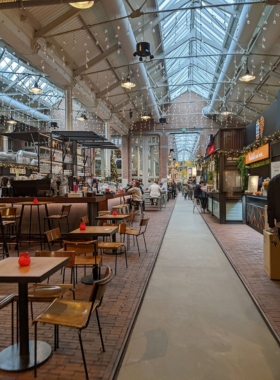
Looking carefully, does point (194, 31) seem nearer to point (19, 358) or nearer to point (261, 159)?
point (261, 159)

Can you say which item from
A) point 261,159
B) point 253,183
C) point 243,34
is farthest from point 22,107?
point 261,159

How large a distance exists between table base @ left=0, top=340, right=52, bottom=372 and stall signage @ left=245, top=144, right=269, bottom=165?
6986 millimetres

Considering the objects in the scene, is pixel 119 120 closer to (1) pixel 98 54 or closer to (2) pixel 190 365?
(1) pixel 98 54

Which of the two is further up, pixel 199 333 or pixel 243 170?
pixel 243 170

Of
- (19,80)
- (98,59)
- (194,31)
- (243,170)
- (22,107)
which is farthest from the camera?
(22,107)

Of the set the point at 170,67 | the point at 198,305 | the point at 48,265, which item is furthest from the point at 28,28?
the point at 170,67

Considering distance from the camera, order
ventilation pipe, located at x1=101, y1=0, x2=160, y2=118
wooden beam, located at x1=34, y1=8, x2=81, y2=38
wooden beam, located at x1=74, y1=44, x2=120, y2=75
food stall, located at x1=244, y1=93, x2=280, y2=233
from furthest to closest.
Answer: wooden beam, located at x1=74, y1=44, x2=120, y2=75 < wooden beam, located at x1=34, y1=8, x2=81, y2=38 < food stall, located at x1=244, y1=93, x2=280, y2=233 < ventilation pipe, located at x1=101, y1=0, x2=160, y2=118

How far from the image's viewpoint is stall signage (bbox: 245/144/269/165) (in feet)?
24.8

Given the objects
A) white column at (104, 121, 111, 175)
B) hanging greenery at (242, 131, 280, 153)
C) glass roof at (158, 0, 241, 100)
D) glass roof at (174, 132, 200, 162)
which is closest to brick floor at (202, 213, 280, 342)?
hanging greenery at (242, 131, 280, 153)

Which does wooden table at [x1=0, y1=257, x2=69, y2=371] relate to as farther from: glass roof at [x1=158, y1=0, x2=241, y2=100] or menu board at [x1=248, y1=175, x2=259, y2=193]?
glass roof at [x1=158, y1=0, x2=241, y2=100]

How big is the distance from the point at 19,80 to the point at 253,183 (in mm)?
11530

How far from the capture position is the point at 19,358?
7.27 feet

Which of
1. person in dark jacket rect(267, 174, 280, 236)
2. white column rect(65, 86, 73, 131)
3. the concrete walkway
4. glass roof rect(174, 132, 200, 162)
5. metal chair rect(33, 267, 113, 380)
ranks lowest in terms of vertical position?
the concrete walkway

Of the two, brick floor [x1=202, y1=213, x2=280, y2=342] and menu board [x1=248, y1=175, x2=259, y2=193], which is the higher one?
menu board [x1=248, y1=175, x2=259, y2=193]
